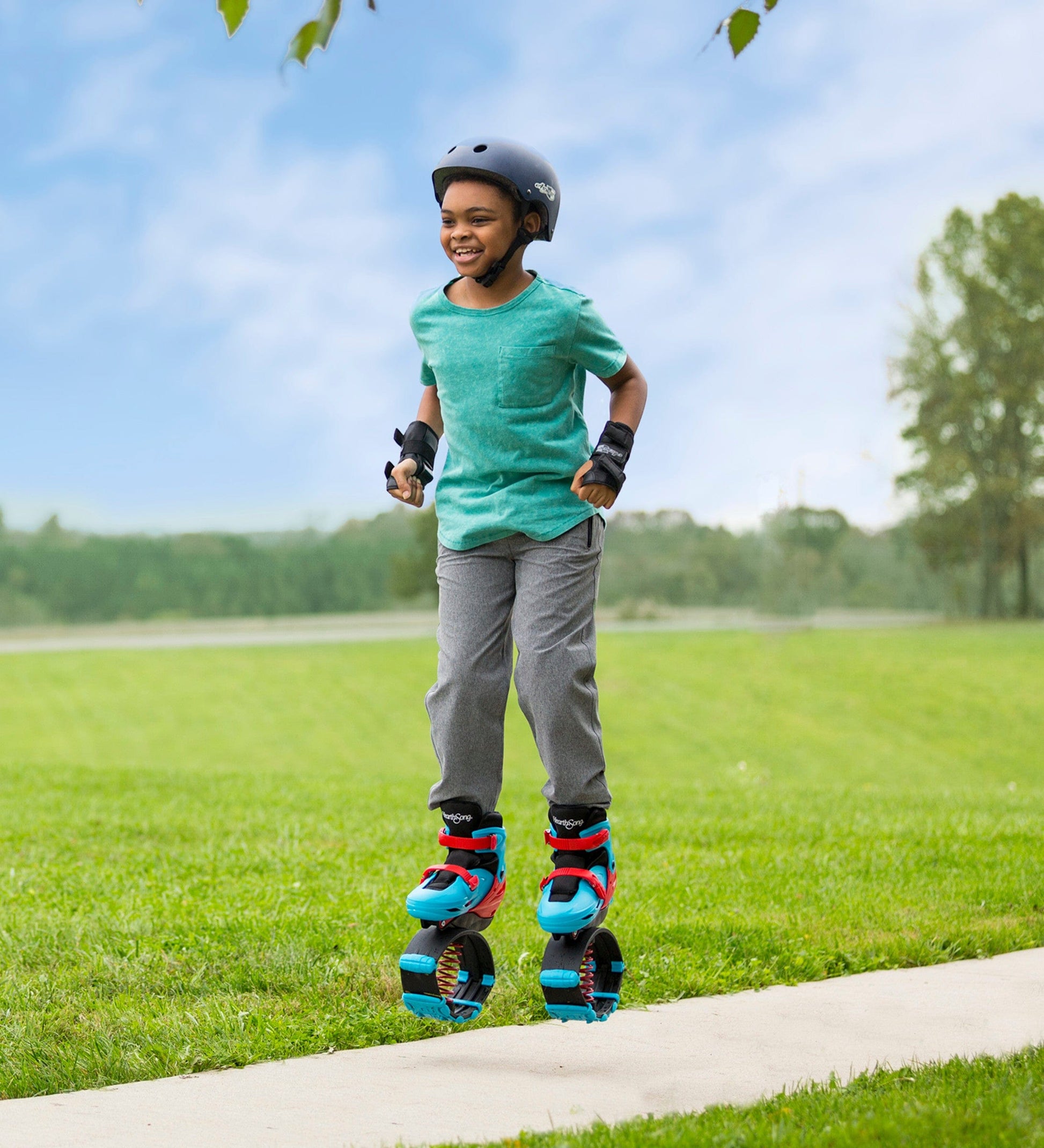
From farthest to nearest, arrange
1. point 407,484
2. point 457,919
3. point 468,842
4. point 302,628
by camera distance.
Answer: point 302,628 → point 407,484 → point 468,842 → point 457,919

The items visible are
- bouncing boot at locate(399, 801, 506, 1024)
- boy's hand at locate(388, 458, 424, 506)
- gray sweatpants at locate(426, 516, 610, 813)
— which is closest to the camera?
bouncing boot at locate(399, 801, 506, 1024)

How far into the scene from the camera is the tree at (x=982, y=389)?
113 feet

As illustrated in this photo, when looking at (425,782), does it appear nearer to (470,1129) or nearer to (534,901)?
(534,901)

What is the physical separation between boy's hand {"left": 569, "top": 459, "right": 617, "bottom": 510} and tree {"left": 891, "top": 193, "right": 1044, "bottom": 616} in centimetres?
3355

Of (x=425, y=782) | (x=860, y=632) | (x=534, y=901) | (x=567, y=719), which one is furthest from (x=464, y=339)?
(x=860, y=632)

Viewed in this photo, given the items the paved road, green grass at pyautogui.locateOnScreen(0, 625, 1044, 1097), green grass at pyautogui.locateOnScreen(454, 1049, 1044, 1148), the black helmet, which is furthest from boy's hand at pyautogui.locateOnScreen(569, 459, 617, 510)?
the paved road

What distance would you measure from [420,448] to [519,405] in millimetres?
397

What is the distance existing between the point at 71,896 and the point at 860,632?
26087mm

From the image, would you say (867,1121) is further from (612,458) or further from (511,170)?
(511,170)

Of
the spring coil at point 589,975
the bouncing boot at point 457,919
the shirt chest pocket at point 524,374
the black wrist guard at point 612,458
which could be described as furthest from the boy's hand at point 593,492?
the spring coil at point 589,975

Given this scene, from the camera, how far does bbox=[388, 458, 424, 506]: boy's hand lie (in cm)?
331

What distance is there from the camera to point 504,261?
314 cm

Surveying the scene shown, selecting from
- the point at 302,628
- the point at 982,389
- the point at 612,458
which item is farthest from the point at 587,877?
the point at 982,389

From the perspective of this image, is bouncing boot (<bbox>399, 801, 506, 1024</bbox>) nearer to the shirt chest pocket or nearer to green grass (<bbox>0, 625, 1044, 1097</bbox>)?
green grass (<bbox>0, 625, 1044, 1097</bbox>)
